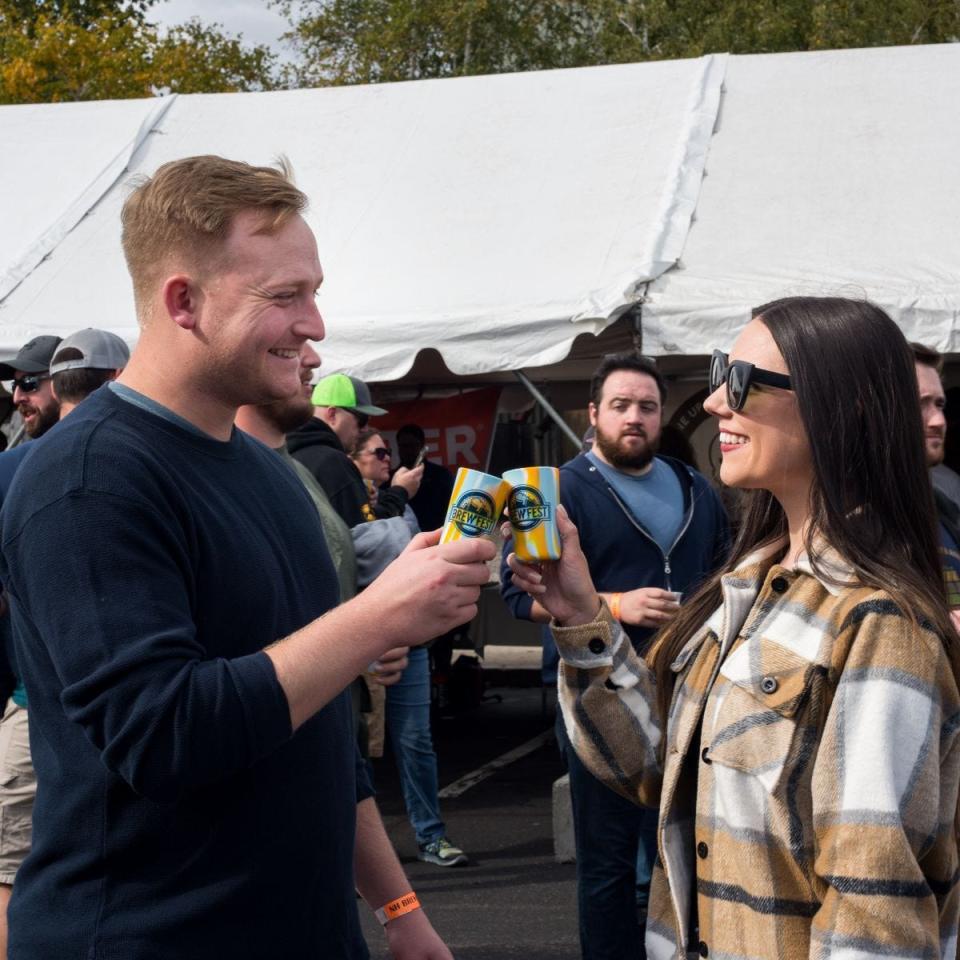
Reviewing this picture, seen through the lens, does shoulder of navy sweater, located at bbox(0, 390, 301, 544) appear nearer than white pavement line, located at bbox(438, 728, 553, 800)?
Yes

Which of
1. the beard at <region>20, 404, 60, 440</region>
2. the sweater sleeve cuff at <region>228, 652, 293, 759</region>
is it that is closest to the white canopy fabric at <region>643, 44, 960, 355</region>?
the beard at <region>20, 404, 60, 440</region>

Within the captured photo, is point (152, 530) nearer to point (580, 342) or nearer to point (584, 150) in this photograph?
point (580, 342)

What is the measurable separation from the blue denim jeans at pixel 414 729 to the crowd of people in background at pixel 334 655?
12.8 feet

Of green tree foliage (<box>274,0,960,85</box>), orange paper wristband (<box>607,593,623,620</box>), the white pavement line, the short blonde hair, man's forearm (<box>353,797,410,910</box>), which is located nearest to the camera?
the short blonde hair

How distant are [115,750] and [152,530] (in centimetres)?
25

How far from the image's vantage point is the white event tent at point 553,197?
23.7ft

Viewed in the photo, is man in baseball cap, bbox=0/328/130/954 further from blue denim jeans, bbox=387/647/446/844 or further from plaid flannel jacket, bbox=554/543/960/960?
blue denim jeans, bbox=387/647/446/844

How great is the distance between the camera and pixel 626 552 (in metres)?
4.89

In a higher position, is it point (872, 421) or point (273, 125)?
point (273, 125)

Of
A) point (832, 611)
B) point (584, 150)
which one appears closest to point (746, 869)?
point (832, 611)

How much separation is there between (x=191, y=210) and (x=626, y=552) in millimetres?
3249

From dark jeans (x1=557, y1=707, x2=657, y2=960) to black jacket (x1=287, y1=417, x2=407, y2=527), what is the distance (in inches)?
54.9

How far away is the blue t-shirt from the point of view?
4.95 meters

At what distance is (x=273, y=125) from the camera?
32.4ft
